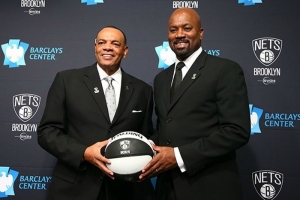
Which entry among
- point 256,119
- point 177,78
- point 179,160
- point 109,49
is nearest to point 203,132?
point 179,160

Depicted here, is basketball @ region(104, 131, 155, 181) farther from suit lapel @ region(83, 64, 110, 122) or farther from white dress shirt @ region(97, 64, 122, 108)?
white dress shirt @ region(97, 64, 122, 108)

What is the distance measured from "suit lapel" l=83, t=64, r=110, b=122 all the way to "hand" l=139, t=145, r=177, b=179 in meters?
0.36

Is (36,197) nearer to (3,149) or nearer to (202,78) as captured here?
(3,149)

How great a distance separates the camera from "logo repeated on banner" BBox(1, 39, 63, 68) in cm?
238

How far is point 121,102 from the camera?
5.61 feet

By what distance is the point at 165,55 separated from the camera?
234 centimetres

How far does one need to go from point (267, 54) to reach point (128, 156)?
58.1 inches

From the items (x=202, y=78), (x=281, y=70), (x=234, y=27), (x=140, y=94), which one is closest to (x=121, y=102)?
(x=140, y=94)

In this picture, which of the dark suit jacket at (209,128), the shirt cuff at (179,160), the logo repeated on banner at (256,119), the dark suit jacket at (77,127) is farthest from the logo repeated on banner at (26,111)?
the logo repeated on banner at (256,119)

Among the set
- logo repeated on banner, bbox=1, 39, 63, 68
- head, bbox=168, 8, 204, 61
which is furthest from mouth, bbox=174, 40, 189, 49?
logo repeated on banner, bbox=1, 39, 63, 68

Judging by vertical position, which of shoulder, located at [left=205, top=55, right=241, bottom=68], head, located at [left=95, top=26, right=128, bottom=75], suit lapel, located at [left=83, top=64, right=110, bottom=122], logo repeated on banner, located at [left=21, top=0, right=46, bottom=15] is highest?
logo repeated on banner, located at [left=21, top=0, right=46, bottom=15]

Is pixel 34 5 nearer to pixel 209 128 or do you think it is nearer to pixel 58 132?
pixel 58 132

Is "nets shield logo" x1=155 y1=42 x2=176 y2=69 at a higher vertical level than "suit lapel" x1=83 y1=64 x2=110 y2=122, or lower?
higher

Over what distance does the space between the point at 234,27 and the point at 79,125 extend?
141cm
